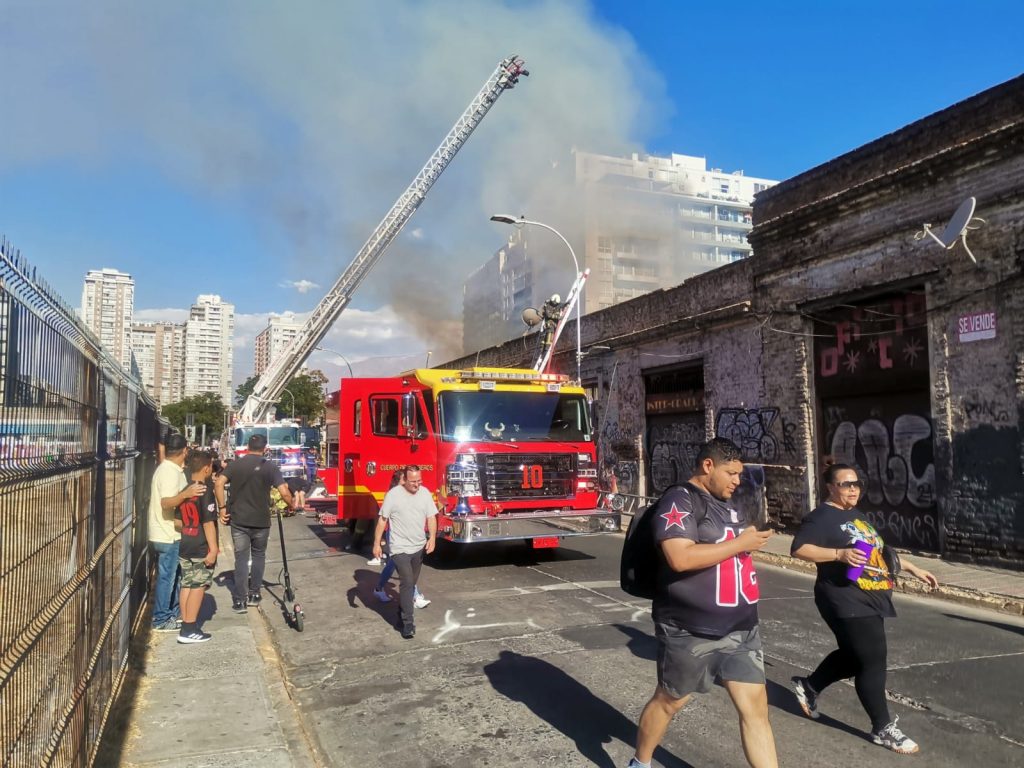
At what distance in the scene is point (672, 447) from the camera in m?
18.4

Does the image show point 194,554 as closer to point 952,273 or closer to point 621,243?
point 952,273

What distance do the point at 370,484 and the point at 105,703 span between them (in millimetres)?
7885

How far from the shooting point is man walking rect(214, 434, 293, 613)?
7.74 meters

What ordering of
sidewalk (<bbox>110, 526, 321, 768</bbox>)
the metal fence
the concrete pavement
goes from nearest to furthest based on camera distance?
the metal fence → sidewalk (<bbox>110, 526, 321, 768</bbox>) → the concrete pavement

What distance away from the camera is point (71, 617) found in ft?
10.7

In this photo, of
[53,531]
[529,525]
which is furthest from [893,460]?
[53,531]

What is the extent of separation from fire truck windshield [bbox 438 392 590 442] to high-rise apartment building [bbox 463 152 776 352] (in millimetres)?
14135

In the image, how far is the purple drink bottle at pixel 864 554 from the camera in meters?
4.28

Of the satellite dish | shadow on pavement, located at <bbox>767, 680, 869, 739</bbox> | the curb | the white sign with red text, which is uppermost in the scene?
the satellite dish

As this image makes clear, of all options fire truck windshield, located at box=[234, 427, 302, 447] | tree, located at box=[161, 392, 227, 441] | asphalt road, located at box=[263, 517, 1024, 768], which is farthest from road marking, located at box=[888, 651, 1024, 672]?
tree, located at box=[161, 392, 227, 441]

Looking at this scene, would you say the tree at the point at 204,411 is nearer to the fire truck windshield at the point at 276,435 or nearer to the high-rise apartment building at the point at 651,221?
the high-rise apartment building at the point at 651,221

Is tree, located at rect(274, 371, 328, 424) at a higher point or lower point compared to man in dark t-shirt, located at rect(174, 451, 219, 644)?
higher

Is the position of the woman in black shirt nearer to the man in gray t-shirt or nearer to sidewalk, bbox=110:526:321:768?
sidewalk, bbox=110:526:321:768

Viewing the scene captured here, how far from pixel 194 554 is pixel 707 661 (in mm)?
4727
